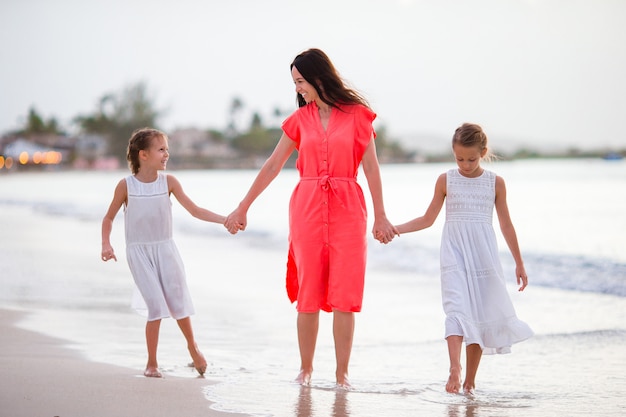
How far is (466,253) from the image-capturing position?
491 cm

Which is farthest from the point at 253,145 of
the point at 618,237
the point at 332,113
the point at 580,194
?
the point at 332,113

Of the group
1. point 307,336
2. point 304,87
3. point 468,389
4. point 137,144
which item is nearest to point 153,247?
point 137,144

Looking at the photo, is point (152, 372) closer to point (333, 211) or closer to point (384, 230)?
point (333, 211)

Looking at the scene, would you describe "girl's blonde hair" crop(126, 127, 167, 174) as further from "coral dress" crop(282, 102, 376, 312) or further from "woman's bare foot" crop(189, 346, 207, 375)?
"woman's bare foot" crop(189, 346, 207, 375)

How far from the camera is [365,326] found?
745cm

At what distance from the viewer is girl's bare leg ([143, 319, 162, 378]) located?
16.6 ft

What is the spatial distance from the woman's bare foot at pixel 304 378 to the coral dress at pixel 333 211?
37cm

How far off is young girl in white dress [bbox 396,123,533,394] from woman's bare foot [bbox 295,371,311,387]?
0.83m

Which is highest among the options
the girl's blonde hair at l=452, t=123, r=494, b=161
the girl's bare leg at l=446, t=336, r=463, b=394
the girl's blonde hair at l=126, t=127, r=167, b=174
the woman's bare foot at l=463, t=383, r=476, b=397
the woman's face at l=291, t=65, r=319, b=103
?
the woman's face at l=291, t=65, r=319, b=103

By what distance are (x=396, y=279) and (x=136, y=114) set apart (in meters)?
139

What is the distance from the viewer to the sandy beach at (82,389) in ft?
13.1

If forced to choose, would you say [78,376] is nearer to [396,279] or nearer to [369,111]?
[369,111]

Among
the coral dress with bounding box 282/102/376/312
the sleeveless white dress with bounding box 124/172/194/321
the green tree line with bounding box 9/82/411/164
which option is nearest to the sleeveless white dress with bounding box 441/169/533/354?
the coral dress with bounding box 282/102/376/312

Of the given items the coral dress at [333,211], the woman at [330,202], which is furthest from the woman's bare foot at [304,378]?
the coral dress at [333,211]
